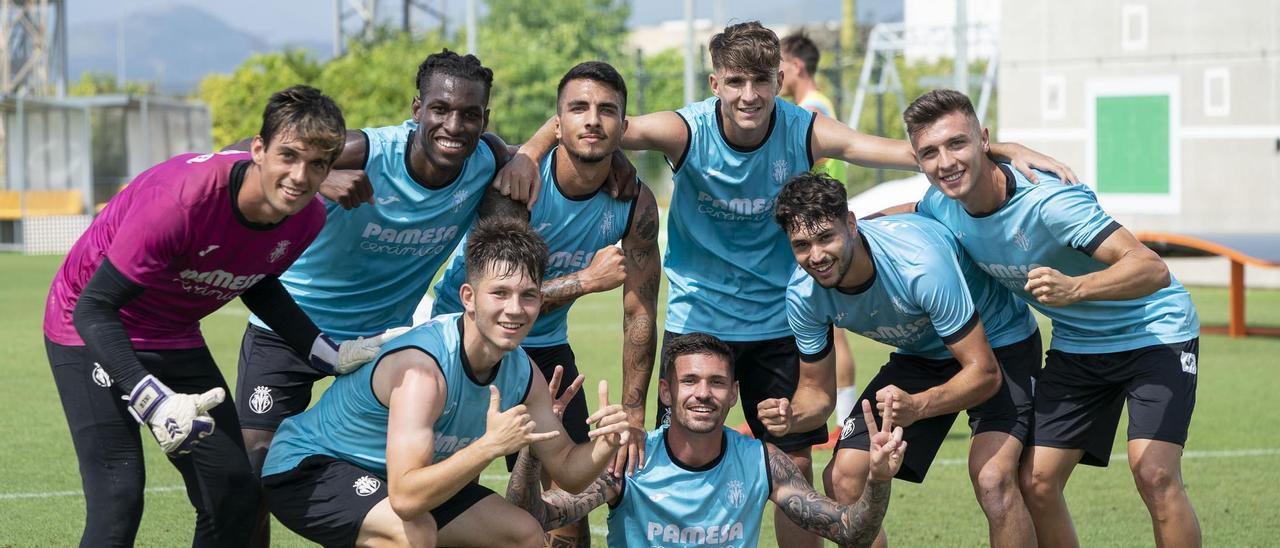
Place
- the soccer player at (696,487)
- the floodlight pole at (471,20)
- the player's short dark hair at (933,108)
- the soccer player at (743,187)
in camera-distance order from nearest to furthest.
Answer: the soccer player at (696,487) < the player's short dark hair at (933,108) < the soccer player at (743,187) < the floodlight pole at (471,20)

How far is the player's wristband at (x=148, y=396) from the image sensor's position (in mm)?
4758

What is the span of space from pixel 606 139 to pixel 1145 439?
2621 mm

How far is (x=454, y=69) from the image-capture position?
19.6 ft

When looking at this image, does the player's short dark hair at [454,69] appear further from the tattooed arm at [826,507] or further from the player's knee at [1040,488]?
the player's knee at [1040,488]

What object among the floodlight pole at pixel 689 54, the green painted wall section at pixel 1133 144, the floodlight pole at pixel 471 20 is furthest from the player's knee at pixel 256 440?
the floodlight pole at pixel 471 20

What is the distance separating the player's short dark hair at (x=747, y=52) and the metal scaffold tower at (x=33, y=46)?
38.0m

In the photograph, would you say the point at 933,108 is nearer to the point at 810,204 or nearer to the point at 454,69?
the point at 810,204

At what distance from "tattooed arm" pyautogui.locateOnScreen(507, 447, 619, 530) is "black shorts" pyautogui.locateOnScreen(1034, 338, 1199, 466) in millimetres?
2019

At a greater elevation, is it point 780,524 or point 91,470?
point 91,470

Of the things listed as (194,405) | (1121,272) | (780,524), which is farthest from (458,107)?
Answer: (1121,272)

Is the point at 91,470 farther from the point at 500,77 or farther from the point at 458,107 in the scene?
the point at 500,77

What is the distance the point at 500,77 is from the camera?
53188 mm

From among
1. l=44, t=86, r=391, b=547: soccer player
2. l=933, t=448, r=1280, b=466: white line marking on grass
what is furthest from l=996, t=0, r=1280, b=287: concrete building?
l=44, t=86, r=391, b=547: soccer player

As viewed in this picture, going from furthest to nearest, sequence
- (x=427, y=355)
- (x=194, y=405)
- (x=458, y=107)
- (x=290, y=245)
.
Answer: (x=458, y=107) < (x=290, y=245) < (x=427, y=355) < (x=194, y=405)
